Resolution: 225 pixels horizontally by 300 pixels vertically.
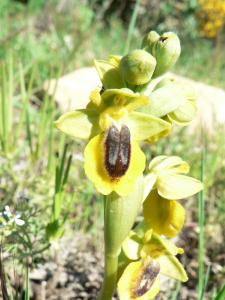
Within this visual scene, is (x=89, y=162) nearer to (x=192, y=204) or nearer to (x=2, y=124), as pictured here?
(x=2, y=124)

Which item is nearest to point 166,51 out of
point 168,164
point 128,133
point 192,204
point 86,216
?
point 128,133

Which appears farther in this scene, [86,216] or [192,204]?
[192,204]

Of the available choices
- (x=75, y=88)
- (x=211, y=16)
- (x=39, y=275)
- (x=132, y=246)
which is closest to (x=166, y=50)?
(x=132, y=246)

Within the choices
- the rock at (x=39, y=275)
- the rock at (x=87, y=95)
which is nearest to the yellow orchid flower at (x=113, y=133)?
the rock at (x=39, y=275)

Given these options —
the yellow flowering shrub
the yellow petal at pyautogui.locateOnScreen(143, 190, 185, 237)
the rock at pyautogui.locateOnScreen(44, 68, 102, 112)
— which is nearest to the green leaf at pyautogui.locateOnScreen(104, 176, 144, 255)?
the yellow petal at pyautogui.locateOnScreen(143, 190, 185, 237)

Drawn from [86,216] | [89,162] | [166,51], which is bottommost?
[86,216]

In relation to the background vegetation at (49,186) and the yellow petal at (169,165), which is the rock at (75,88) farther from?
the yellow petal at (169,165)

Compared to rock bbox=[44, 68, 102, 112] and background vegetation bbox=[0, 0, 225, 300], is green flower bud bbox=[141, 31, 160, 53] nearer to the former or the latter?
background vegetation bbox=[0, 0, 225, 300]

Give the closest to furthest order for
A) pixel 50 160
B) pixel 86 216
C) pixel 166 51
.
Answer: pixel 166 51
pixel 50 160
pixel 86 216
